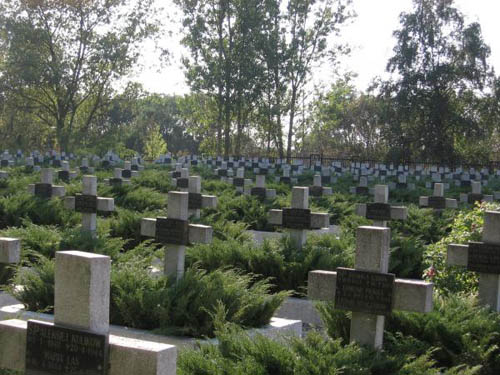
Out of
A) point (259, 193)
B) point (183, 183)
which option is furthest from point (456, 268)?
point (183, 183)

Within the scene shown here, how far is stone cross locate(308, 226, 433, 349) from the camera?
16.5 ft

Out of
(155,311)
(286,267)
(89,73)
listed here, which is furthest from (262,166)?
(155,311)

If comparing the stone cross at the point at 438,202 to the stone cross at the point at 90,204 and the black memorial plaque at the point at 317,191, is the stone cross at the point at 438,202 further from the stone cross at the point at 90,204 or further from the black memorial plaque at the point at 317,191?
the stone cross at the point at 90,204

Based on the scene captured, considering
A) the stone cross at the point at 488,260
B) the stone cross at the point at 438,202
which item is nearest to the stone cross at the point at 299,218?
the stone cross at the point at 488,260

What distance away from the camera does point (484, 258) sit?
6.74m

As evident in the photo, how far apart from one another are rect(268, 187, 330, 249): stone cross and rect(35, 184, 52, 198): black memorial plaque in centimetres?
583

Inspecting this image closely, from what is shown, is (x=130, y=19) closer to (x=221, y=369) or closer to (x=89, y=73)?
(x=89, y=73)

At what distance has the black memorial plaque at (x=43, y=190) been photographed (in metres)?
13.8

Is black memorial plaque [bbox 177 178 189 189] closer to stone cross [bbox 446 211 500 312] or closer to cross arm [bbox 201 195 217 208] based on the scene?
cross arm [bbox 201 195 217 208]

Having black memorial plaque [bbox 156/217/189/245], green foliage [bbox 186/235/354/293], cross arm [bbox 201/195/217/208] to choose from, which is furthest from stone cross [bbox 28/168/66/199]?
black memorial plaque [bbox 156/217/189/245]

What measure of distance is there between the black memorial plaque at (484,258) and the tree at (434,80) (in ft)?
130

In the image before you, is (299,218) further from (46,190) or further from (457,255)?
(46,190)

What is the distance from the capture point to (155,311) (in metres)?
6.20

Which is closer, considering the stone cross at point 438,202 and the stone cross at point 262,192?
the stone cross at point 438,202
